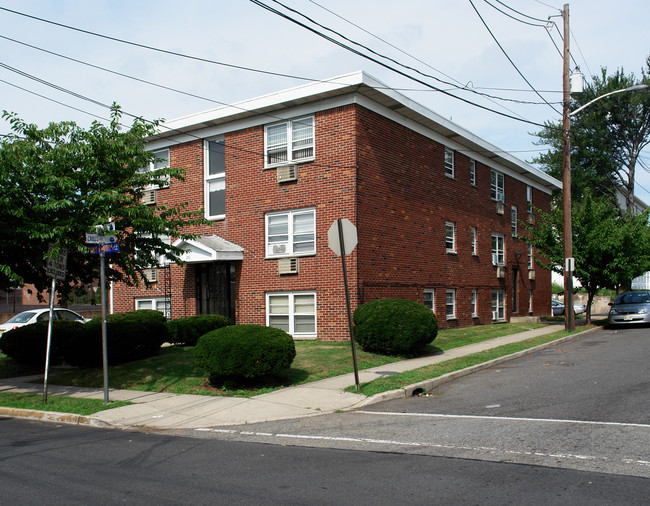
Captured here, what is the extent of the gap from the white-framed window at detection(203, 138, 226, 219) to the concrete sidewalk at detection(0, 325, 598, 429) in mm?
9523

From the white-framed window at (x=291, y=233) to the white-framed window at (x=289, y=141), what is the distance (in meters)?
1.73

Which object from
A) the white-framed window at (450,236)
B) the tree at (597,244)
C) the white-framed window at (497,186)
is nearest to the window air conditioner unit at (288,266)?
the white-framed window at (450,236)

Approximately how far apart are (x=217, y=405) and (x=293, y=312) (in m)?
8.97

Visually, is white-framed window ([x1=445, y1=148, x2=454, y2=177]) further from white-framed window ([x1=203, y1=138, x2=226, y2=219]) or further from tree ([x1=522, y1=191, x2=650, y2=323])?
white-framed window ([x1=203, y1=138, x2=226, y2=219])

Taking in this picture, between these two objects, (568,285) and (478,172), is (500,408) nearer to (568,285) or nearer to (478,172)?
(568,285)

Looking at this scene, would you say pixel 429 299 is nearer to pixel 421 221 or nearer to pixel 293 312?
pixel 421 221

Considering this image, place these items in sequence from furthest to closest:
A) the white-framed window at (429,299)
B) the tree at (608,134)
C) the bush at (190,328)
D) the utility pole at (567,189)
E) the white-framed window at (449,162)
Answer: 1. the tree at (608,134)
2. the white-framed window at (449,162)
3. the utility pole at (567,189)
4. the white-framed window at (429,299)
5. the bush at (190,328)

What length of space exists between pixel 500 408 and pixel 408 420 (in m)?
1.51

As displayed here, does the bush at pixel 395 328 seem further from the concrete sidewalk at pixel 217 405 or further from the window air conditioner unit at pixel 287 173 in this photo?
the window air conditioner unit at pixel 287 173

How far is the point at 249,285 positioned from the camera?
1975cm

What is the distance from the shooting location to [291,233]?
19.0 m

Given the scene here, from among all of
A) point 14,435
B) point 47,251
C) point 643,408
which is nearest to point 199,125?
point 47,251

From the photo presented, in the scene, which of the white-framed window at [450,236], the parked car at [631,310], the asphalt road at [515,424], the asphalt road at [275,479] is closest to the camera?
the asphalt road at [275,479]

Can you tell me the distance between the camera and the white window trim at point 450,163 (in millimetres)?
23141
